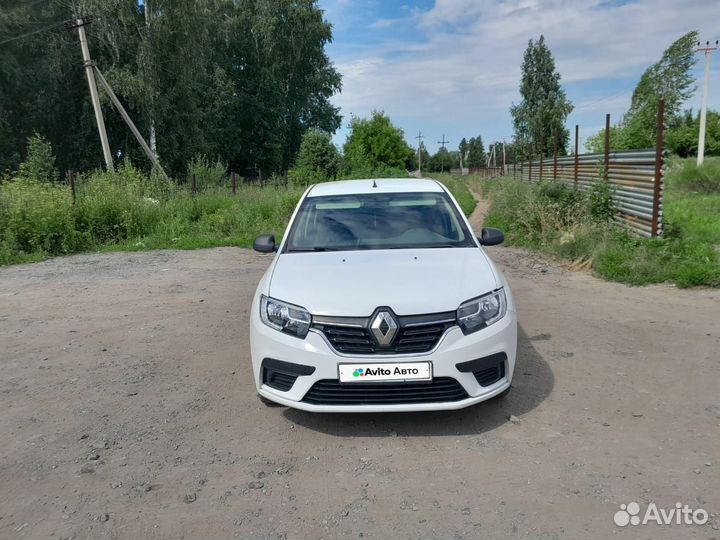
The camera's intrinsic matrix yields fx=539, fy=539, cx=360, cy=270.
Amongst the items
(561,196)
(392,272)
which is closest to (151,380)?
(392,272)

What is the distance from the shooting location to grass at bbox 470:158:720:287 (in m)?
7.39

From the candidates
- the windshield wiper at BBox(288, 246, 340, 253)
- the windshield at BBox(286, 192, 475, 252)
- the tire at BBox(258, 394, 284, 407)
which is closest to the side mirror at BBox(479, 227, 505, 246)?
the windshield at BBox(286, 192, 475, 252)

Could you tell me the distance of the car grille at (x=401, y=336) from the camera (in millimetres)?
3203

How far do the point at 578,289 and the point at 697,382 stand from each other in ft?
10.8

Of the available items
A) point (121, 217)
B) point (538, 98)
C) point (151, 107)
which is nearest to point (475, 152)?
point (538, 98)

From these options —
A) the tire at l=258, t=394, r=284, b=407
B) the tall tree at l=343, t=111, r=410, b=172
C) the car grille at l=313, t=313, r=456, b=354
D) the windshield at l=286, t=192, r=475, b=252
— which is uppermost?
the tall tree at l=343, t=111, r=410, b=172

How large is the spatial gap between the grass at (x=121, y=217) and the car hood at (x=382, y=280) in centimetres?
908

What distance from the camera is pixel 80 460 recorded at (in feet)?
10.5

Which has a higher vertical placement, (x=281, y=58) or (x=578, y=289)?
(x=281, y=58)

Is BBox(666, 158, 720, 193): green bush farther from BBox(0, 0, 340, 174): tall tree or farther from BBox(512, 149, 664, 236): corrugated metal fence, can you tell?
BBox(0, 0, 340, 174): tall tree

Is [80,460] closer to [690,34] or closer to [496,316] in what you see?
[496,316]

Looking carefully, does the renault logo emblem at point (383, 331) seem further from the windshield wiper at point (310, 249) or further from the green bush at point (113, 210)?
the green bush at point (113, 210)

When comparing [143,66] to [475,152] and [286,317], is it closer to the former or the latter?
[286,317]

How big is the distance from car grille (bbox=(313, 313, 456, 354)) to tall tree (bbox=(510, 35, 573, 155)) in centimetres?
4843
